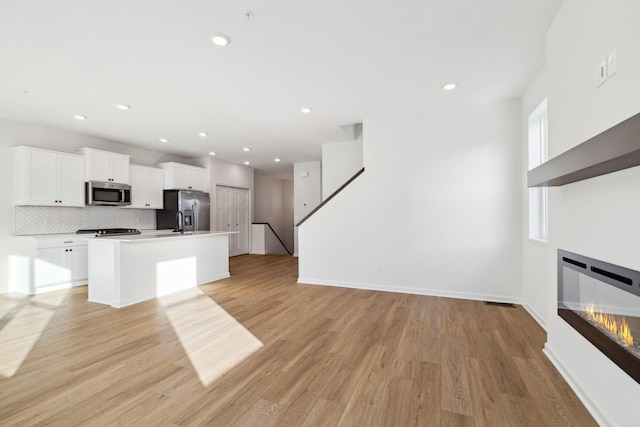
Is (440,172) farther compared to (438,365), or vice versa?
(440,172)

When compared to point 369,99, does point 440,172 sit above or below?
below

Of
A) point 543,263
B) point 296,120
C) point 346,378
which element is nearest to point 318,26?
point 296,120

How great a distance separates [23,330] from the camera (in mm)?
2980

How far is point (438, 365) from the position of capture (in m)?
2.25

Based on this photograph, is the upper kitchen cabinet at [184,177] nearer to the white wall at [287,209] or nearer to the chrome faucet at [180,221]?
the chrome faucet at [180,221]

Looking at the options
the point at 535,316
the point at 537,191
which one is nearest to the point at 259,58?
the point at 537,191

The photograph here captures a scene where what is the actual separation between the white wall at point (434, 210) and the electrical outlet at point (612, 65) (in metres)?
2.51

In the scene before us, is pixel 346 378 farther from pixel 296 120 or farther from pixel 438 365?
pixel 296 120

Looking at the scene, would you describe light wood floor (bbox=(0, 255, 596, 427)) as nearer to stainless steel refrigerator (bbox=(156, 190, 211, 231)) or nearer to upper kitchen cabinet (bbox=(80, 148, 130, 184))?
upper kitchen cabinet (bbox=(80, 148, 130, 184))

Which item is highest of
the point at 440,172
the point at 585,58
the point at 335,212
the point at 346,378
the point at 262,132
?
the point at 262,132

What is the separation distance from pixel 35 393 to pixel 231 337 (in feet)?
4.33

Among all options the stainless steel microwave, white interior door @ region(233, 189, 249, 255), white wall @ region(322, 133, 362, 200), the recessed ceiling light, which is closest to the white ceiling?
the recessed ceiling light

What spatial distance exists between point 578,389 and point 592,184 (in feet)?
4.19

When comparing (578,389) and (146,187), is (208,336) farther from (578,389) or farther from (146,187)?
(146,187)
